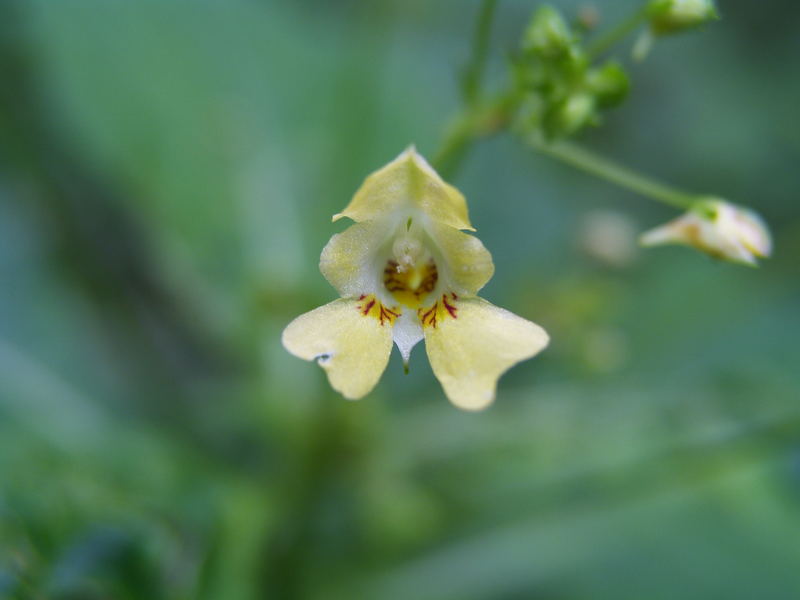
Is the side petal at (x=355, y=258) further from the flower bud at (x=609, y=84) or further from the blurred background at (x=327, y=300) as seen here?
the blurred background at (x=327, y=300)

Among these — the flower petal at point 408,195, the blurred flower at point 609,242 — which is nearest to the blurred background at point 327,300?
the blurred flower at point 609,242

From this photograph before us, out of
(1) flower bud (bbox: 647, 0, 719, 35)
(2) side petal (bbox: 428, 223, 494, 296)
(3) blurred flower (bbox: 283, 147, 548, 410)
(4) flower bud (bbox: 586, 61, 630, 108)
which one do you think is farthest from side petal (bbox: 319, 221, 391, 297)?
(1) flower bud (bbox: 647, 0, 719, 35)

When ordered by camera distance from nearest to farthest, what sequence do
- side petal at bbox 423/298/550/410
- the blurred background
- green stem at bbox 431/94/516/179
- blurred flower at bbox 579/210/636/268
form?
side petal at bbox 423/298/550/410 < green stem at bbox 431/94/516/179 < the blurred background < blurred flower at bbox 579/210/636/268

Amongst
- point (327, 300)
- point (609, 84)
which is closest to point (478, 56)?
point (609, 84)

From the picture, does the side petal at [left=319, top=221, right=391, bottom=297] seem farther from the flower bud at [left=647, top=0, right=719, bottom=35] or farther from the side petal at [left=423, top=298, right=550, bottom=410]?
the flower bud at [left=647, top=0, right=719, bottom=35]

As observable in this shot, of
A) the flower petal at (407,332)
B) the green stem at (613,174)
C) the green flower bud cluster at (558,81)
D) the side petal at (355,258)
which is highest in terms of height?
the green flower bud cluster at (558,81)

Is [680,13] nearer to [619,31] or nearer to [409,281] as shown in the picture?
[619,31]
